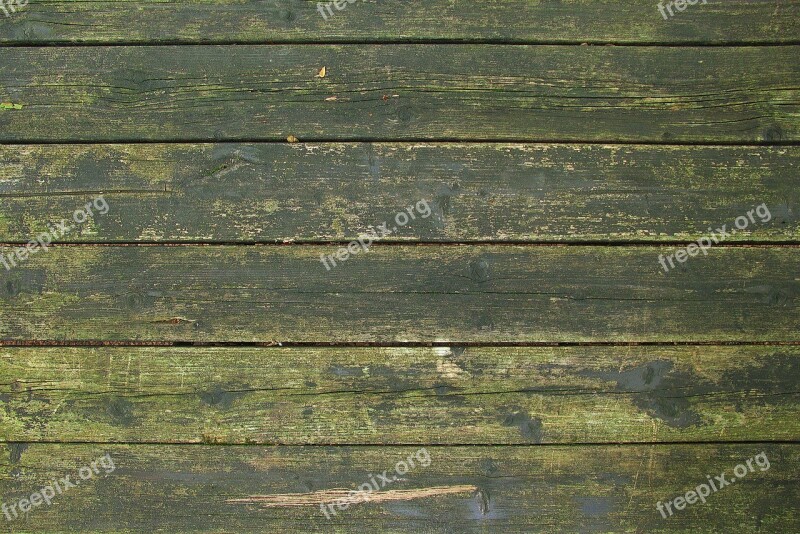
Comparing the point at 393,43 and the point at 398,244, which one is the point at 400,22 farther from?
the point at 398,244

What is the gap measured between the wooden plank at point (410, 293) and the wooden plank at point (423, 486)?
1.45ft

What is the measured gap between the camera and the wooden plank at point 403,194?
182 cm

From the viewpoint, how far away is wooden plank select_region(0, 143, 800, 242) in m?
1.82

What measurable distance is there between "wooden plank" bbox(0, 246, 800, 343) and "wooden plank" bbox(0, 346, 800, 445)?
8 centimetres

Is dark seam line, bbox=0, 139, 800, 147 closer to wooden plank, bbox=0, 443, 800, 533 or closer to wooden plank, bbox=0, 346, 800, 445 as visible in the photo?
wooden plank, bbox=0, 346, 800, 445

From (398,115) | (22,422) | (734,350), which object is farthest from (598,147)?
(22,422)

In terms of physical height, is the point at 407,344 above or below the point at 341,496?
above

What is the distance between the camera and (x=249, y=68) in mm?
1838

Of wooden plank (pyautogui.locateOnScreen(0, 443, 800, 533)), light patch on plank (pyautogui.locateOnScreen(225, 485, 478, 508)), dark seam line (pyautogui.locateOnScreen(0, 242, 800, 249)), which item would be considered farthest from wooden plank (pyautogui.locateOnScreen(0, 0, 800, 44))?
light patch on plank (pyautogui.locateOnScreen(225, 485, 478, 508))

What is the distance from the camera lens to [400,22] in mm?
1852

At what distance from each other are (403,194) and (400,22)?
0.65 metres

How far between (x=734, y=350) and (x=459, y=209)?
1152 mm

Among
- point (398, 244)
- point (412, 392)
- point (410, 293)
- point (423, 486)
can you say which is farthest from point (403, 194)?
point (423, 486)

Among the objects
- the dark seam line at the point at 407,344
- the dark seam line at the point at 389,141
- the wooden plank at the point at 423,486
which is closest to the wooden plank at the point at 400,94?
the dark seam line at the point at 389,141
